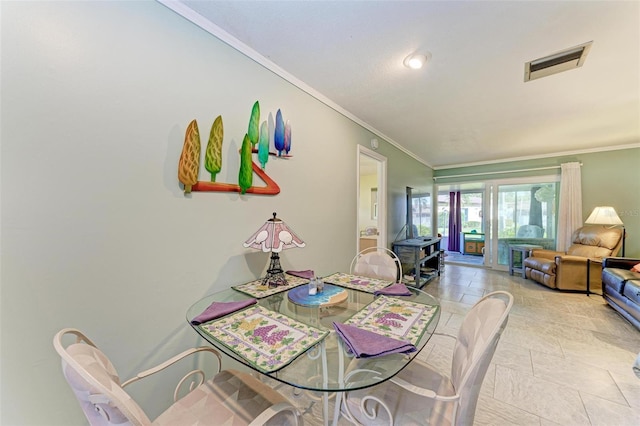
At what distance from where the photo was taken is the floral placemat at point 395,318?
1.02 metres

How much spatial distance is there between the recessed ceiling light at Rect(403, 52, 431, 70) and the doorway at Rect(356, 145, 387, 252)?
1.12 meters

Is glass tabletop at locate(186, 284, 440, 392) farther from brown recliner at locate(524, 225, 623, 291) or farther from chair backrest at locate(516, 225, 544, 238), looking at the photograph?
chair backrest at locate(516, 225, 544, 238)

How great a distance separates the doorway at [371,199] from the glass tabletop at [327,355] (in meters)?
1.63

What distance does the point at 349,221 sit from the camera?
2715 millimetres

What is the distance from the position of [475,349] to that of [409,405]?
0.36 m

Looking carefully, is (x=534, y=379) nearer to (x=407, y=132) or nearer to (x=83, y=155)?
(x=407, y=132)

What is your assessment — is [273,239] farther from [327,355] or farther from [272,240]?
[327,355]

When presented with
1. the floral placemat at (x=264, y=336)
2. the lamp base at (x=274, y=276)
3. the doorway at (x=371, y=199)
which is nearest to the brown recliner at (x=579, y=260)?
the doorway at (x=371, y=199)

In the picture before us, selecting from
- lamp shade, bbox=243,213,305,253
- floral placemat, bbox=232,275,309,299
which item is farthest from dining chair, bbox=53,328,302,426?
lamp shade, bbox=243,213,305,253

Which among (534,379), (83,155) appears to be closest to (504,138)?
(534,379)

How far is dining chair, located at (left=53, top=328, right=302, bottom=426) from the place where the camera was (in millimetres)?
596

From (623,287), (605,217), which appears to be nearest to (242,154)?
(623,287)

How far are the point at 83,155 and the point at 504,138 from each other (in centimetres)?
479

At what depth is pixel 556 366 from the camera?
6.43 feet
